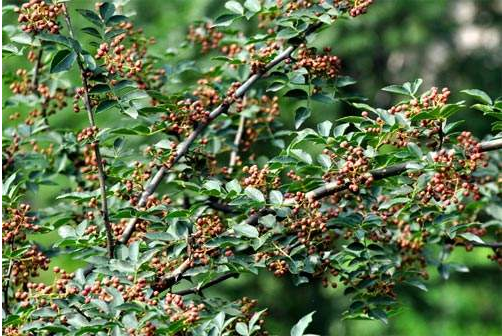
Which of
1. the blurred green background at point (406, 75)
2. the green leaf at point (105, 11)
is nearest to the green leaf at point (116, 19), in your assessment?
the green leaf at point (105, 11)

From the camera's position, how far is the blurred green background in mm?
8133

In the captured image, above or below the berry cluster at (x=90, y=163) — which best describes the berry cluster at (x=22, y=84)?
above

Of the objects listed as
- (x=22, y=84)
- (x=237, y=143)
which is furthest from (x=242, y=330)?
(x=22, y=84)

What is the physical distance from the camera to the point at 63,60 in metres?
2.32

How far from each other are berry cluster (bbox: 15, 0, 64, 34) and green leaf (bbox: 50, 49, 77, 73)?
→ 0.06 m

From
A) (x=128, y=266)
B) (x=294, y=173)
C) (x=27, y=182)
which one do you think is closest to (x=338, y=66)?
(x=294, y=173)

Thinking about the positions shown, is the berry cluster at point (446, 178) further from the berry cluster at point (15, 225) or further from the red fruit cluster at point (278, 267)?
the berry cluster at point (15, 225)

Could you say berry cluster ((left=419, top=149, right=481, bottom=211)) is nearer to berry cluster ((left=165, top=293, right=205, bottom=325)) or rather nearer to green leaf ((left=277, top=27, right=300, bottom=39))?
green leaf ((left=277, top=27, right=300, bottom=39))

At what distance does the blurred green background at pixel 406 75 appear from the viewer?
8.13m

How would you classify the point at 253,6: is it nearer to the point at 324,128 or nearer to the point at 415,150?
the point at 324,128

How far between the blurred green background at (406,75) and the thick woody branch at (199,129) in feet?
15.5

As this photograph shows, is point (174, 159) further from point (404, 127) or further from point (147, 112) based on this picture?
point (404, 127)

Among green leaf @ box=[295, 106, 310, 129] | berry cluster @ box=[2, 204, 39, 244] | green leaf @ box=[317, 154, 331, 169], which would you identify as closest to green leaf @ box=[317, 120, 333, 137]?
green leaf @ box=[317, 154, 331, 169]

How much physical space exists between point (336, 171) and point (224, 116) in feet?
2.27
